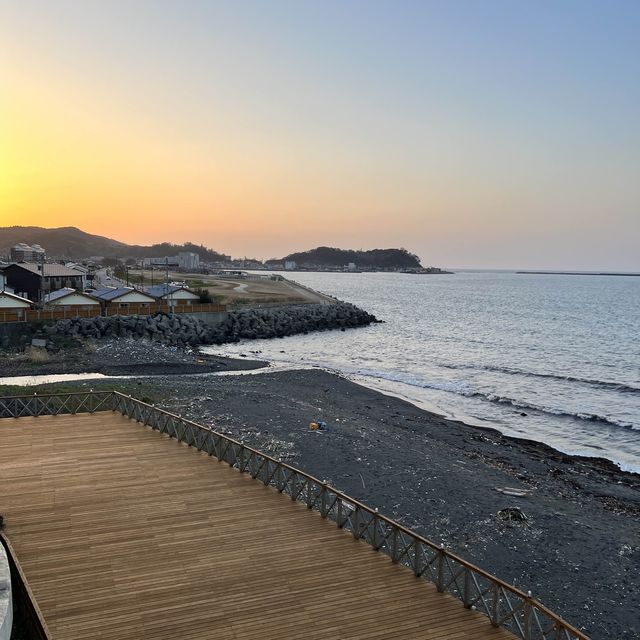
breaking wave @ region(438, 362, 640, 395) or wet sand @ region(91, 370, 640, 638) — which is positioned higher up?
breaking wave @ region(438, 362, 640, 395)

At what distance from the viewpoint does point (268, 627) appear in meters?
10.7

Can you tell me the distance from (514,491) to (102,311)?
168 ft

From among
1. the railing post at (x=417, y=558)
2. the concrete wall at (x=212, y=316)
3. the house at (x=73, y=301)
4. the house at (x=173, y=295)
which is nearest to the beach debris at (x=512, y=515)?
the railing post at (x=417, y=558)

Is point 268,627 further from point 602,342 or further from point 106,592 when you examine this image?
point 602,342

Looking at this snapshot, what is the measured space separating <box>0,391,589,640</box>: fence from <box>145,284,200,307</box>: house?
43.2 m

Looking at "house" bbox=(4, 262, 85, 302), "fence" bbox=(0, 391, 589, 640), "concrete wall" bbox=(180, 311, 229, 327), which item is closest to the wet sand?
"fence" bbox=(0, 391, 589, 640)

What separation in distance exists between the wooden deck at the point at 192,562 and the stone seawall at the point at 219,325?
40208 mm

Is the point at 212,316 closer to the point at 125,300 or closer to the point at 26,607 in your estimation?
the point at 125,300

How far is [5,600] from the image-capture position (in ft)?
31.7

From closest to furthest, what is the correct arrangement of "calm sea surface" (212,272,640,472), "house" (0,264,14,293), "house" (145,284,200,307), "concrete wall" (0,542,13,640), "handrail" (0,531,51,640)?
"concrete wall" (0,542,13,640) < "handrail" (0,531,51,640) < "calm sea surface" (212,272,640,472) < "house" (0,264,14,293) < "house" (145,284,200,307)

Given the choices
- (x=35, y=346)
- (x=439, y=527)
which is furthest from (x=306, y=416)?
(x=35, y=346)

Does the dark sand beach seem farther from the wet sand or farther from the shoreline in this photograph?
the shoreline

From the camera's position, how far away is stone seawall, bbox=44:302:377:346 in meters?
58.8

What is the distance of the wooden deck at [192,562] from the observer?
1087 centimetres
